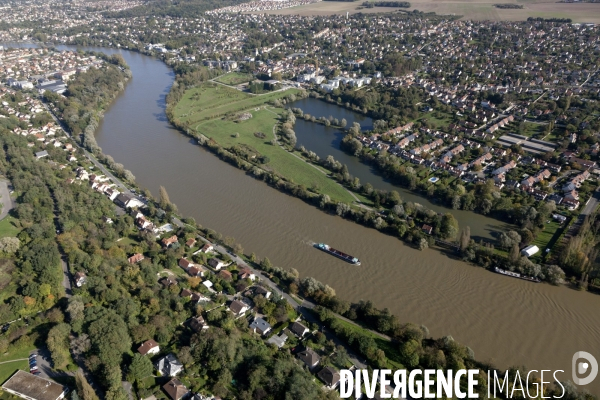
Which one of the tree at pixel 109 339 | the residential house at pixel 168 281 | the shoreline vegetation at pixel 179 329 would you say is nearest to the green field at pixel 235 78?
the shoreline vegetation at pixel 179 329

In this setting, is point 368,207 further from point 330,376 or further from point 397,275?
point 330,376

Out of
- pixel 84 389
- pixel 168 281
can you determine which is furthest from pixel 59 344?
pixel 168 281

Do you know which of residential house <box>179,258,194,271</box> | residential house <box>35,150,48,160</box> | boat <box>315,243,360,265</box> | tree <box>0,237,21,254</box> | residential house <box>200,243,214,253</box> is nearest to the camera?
residential house <box>179,258,194,271</box>

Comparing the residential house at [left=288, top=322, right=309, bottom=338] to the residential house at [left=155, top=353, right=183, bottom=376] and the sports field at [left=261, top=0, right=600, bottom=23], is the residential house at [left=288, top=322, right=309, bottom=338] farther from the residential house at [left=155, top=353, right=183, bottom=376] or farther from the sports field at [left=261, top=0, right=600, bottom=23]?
the sports field at [left=261, top=0, right=600, bottom=23]

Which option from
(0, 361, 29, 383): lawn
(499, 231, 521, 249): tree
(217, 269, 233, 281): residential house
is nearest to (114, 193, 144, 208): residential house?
(217, 269, 233, 281): residential house

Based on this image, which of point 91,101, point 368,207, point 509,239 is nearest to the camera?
point 509,239
